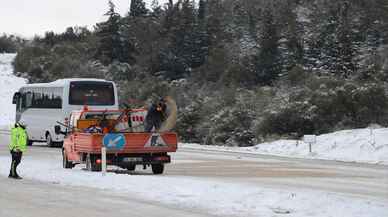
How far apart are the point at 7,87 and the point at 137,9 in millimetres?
24903

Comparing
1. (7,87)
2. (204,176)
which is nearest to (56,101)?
(204,176)

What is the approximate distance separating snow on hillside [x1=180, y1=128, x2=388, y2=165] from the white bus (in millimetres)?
7645

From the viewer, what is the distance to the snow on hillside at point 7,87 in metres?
81.6

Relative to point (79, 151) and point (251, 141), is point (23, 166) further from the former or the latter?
point (251, 141)

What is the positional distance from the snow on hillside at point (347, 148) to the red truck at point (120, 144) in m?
9.96

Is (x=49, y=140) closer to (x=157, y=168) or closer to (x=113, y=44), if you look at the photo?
(x=157, y=168)

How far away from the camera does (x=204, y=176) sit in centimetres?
2105

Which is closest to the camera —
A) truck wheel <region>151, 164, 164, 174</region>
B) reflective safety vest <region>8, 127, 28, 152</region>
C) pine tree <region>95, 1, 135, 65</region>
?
reflective safety vest <region>8, 127, 28, 152</region>

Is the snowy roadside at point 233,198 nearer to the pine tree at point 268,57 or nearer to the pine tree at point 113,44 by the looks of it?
the pine tree at point 268,57

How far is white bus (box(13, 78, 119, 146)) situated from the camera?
36906 millimetres

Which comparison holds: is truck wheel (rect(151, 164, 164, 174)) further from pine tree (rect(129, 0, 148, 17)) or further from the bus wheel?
pine tree (rect(129, 0, 148, 17))

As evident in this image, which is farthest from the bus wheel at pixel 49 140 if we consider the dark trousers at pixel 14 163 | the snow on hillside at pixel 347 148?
the dark trousers at pixel 14 163

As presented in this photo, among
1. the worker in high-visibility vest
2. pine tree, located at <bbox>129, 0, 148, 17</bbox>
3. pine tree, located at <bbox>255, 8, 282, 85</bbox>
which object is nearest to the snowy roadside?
the worker in high-visibility vest

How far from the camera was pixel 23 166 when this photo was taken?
24453 millimetres
